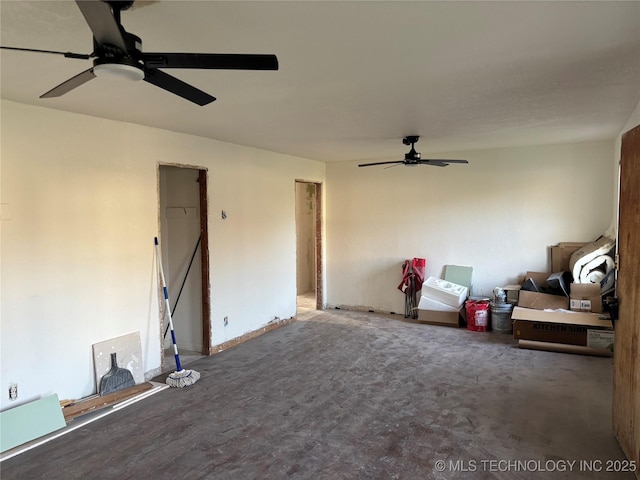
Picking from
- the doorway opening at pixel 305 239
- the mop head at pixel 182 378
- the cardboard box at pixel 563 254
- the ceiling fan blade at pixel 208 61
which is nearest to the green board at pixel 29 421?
the mop head at pixel 182 378

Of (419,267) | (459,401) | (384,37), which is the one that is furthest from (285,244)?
(384,37)

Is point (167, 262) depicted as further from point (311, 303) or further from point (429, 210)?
point (429, 210)

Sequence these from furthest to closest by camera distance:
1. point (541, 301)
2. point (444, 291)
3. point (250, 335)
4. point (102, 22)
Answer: point (444, 291) < point (250, 335) < point (541, 301) < point (102, 22)

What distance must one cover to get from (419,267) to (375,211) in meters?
1.15

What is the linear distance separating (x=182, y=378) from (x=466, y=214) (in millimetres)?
4391

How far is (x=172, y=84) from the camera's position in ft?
6.18

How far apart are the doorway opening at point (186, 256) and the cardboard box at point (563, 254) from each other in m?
4.50

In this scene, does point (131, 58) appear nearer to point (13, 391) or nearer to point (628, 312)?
point (13, 391)

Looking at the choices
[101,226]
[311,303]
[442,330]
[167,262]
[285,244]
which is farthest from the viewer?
[311,303]

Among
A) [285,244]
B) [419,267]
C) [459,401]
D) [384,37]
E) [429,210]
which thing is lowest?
[459,401]

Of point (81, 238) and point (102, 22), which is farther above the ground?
point (102, 22)

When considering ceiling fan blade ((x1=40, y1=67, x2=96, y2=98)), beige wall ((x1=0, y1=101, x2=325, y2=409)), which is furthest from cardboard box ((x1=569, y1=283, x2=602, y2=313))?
ceiling fan blade ((x1=40, y1=67, x2=96, y2=98))

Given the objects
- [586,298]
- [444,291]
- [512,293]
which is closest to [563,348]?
[586,298]

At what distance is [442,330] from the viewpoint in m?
5.55
